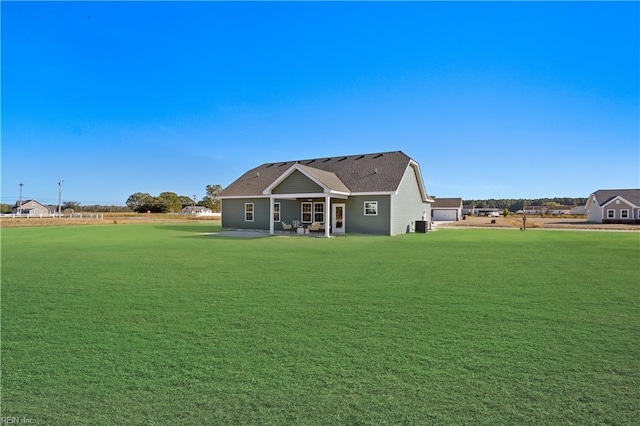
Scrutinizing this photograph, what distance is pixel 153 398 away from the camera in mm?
3012

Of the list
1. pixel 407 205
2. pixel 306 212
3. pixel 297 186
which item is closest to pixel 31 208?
pixel 306 212

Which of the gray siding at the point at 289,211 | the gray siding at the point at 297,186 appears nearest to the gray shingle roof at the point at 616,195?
the gray siding at the point at 289,211

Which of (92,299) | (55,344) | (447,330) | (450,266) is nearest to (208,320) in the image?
(55,344)

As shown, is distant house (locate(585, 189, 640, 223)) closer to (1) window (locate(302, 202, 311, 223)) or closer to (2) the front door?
(2) the front door

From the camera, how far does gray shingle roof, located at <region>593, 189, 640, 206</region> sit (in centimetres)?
4384

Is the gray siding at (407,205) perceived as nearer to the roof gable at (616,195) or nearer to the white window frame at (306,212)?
the white window frame at (306,212)

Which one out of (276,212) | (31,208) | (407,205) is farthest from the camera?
(31,208)

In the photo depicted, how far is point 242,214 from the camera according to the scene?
2703 cm

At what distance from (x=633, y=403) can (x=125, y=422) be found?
4.05 metres

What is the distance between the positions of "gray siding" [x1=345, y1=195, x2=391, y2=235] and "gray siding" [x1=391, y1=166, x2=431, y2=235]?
2.04 ft

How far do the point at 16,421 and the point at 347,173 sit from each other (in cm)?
2322

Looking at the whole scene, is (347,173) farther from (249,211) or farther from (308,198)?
(249,211)

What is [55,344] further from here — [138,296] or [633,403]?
[633,403]

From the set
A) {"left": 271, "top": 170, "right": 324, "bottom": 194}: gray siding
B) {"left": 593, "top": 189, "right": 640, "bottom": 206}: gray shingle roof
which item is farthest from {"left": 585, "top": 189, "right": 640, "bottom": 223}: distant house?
{"left": 271, "top": 170, "right": 324, "bottom": 194}: gray siding
